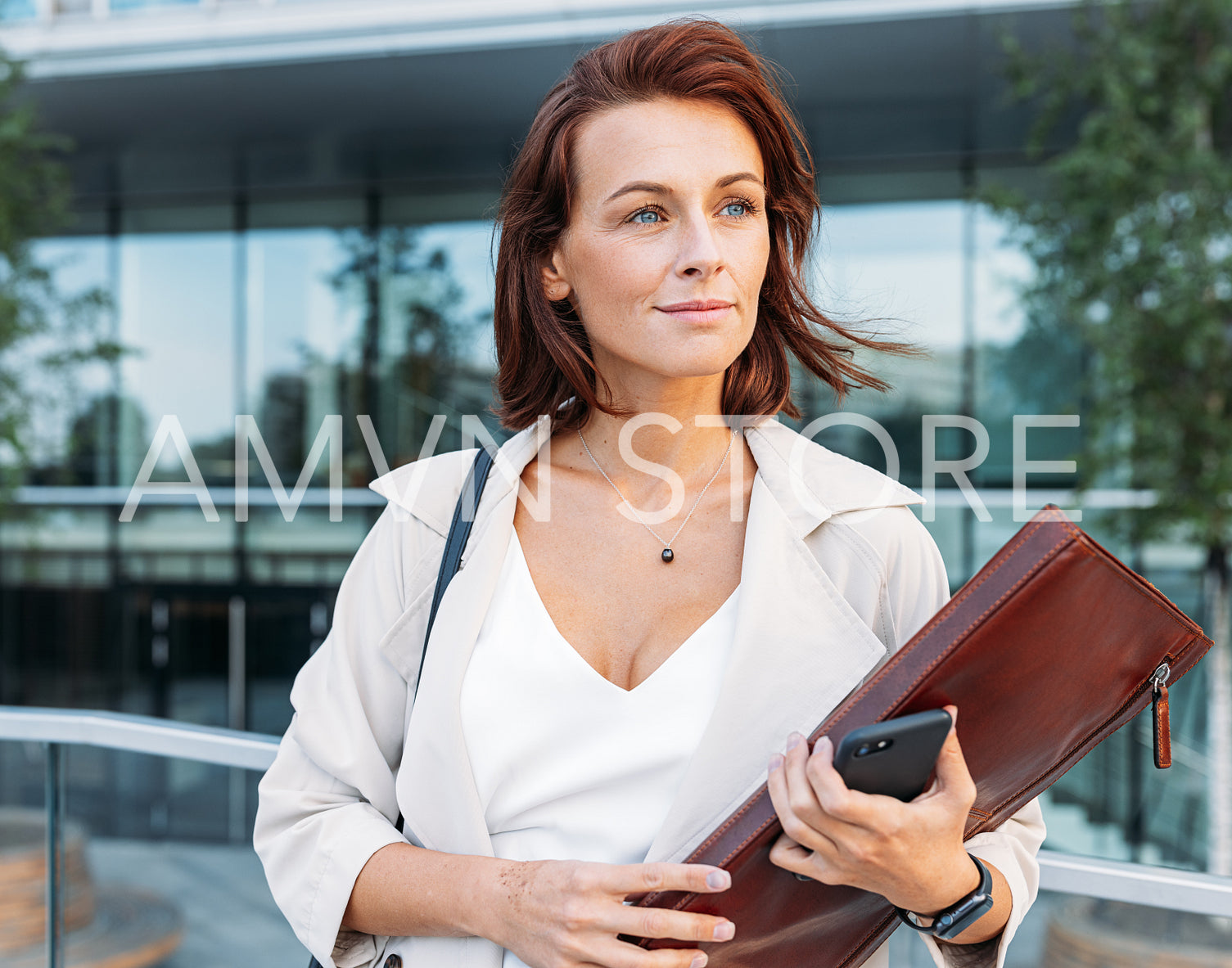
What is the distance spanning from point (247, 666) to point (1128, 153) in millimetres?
7823

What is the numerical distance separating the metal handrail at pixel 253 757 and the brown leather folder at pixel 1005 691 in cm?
60

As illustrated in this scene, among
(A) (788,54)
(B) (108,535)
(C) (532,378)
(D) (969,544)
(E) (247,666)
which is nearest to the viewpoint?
(C) (532,378)

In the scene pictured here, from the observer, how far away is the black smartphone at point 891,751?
3.00 ft

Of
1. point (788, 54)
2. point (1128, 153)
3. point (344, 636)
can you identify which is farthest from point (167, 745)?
point (788, 54)

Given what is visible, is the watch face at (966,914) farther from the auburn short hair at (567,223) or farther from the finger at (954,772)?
the auburn short hair at (567,223)

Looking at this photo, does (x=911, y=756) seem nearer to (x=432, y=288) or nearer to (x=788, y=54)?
(x=788, y=54)

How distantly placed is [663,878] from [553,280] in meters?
0.92

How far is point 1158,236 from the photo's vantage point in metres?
5.05

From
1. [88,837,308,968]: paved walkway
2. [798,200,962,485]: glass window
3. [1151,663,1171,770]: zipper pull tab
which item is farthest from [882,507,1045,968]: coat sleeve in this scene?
[798,200,962,485]: glass window

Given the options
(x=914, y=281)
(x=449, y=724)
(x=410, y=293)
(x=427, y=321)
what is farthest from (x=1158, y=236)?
(x=410, y=293)

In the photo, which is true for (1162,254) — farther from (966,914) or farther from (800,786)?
(800,786)

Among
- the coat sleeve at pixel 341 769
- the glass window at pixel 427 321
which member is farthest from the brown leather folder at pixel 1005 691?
the glass window at pixel 427 321

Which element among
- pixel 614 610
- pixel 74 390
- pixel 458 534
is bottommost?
pixel 614 610

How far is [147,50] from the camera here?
23.8 ft
